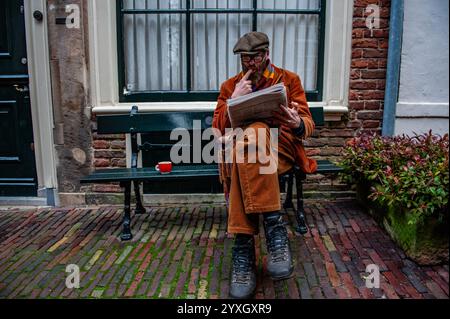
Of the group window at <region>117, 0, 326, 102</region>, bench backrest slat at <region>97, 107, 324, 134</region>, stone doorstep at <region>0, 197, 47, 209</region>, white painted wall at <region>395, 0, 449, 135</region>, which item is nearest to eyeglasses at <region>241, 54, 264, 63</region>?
bench backrest slat at <region>97, 107, 324, 134</region>

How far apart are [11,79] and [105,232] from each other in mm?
1962

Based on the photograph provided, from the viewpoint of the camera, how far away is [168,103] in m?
4.18

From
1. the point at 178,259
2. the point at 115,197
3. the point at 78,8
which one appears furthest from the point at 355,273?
the point at 78,8

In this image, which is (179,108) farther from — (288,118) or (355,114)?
(355,114)

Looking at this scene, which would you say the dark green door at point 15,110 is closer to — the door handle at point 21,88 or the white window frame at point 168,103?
the door handle at point 21,88

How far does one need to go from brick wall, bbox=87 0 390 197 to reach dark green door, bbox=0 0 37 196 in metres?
0.75

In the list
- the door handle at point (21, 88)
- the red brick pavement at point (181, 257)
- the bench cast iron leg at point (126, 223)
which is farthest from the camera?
the door handle at point (21, 88)

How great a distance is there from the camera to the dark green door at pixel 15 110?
4.03 metres

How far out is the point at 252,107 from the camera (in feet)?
8.12

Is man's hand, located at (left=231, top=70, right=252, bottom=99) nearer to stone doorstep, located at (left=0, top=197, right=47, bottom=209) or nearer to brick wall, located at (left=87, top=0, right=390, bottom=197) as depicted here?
brick wall, located at (left=87, top=0, right=390, bottom=197)

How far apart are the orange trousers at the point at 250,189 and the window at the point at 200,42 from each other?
190cm

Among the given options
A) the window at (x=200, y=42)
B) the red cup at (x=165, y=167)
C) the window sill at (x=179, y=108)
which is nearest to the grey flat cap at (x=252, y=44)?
the red cup at (x=165, y=167)

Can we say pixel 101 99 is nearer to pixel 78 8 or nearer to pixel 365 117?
pixel 78 8

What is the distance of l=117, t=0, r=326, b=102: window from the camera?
4.13m
